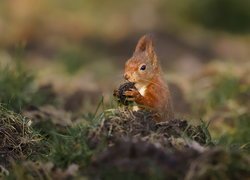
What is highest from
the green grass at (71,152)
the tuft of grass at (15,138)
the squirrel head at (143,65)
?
the squirrel head at (143,65)

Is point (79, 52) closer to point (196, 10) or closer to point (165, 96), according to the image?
point (196, 10)

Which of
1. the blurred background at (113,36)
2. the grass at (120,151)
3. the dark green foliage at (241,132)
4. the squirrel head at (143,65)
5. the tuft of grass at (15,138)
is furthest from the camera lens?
the blurred background at (113,36)

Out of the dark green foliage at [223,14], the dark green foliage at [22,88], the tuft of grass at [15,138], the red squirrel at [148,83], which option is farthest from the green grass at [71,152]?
the dark green foliage at [223,14]

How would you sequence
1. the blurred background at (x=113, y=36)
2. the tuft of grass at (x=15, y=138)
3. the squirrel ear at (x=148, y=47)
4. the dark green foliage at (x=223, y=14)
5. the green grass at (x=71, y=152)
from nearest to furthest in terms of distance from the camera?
1. the green grass at (x=71, y=152)
2. the tuft of grass at (x=15, y=138)
3. the squirrel ear at (x=148, y=47)
4. the blurred background at (x=113, y=36)
5. the dark green foliage at (x=223, y=14)

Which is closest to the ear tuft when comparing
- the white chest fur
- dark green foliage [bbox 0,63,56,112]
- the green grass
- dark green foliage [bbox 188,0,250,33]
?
the white chest fur

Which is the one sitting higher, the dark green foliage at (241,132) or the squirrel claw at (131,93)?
the squirrel claw at (131,93)

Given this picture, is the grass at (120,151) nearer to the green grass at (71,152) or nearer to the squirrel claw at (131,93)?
the green grass at (71,152)

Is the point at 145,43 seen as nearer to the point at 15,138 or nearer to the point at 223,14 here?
the point at 15,138
